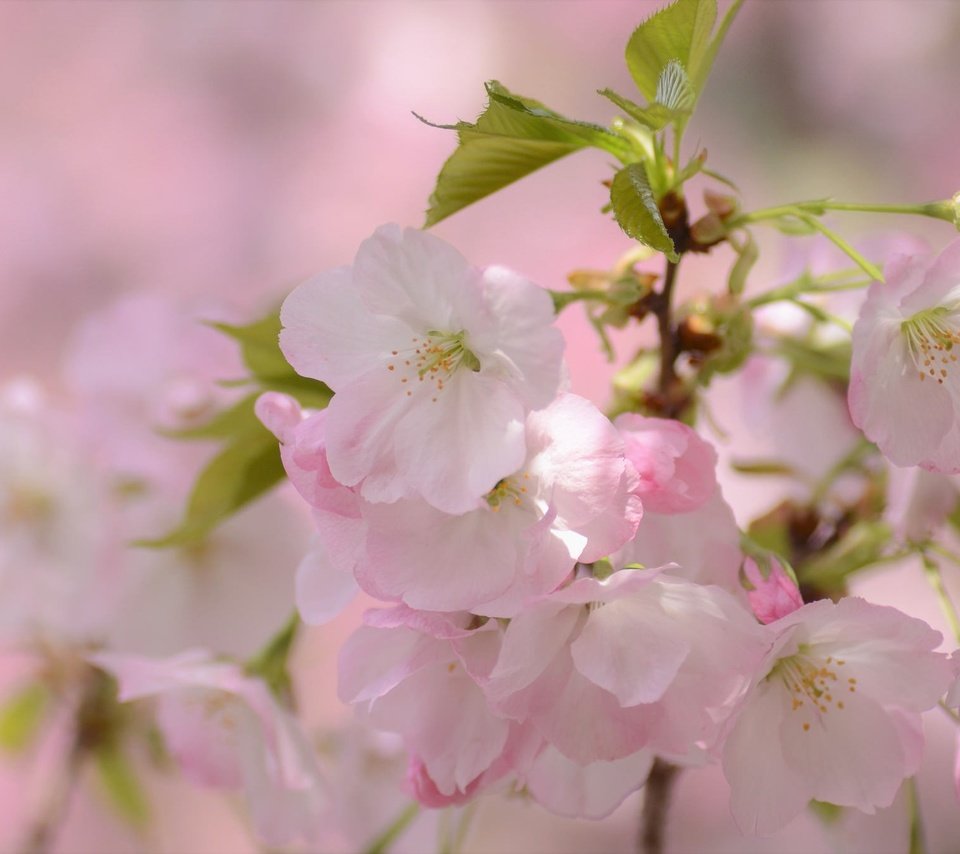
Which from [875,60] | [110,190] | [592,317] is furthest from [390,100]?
[592,317]

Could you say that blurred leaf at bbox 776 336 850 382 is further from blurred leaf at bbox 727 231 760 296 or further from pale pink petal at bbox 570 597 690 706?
pale pink petal at bbox 570 597 690 706

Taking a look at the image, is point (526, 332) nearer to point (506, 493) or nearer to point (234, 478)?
point (506, 493)

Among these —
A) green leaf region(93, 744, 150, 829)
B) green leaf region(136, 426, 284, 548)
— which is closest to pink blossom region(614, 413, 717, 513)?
green leaf region(136, 426, 284, 548)

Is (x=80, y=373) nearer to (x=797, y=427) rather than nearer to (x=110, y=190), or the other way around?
(x=797, y=427)

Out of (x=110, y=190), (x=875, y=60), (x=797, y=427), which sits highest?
(x=875, y=60)

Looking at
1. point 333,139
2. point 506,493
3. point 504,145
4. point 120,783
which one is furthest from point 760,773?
point 333,139

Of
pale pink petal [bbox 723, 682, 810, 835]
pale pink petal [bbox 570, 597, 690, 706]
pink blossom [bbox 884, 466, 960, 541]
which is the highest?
pale pink petal [bbox 570, 597, 690, 706]
